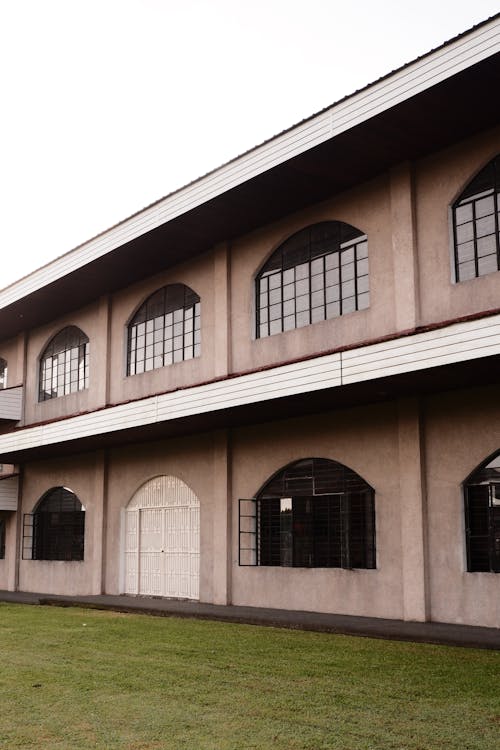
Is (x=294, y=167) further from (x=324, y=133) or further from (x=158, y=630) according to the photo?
(x=158, y=630)

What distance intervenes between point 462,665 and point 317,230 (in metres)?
8.78

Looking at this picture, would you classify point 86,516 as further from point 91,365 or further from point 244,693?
point 244,693

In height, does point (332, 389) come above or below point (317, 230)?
below

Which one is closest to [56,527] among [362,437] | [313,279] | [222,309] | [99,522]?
[99,522]

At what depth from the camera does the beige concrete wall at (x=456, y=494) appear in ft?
42.0

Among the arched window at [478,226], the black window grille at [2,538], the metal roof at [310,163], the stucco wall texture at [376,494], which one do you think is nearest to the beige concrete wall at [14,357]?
the black window grille at [2,538]

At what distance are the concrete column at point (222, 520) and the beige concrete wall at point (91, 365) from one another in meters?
4.43

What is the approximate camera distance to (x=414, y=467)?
13.8m

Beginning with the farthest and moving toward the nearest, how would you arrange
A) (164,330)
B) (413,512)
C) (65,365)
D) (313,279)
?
(65,365) < (164,330) < (313,279) < (413,512)

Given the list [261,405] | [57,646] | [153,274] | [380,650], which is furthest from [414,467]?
[153,274]

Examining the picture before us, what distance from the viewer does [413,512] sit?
13.6 meters

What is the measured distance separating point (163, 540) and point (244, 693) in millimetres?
11097

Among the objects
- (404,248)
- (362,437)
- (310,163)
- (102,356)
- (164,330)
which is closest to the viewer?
(404,248)

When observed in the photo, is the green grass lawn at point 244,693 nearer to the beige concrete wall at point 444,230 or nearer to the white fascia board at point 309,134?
the beige concrete wall at point 444,230
